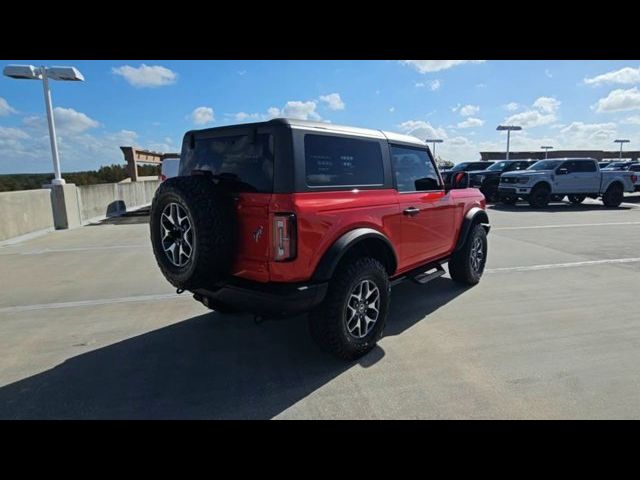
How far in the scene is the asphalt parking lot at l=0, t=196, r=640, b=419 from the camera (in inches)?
97.7

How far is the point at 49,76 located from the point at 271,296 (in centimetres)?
1245

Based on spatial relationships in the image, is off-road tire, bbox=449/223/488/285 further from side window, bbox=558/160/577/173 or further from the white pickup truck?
side window, bbox=558/160/577/173

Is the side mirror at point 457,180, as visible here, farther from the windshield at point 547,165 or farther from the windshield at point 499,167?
the windshield at point 499,167

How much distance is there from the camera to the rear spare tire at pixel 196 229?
2604 millimetres

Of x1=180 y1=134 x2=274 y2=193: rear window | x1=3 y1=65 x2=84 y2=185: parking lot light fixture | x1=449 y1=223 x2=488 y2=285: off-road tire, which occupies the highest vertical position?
x1=3 y1=65 x2=84 y2=185: parking lot light fixture

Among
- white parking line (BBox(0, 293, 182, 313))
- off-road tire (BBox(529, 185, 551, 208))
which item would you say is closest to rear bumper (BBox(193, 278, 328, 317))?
white parking line (BBox(0, 293, 182, 313))

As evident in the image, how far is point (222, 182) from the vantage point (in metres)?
2.86

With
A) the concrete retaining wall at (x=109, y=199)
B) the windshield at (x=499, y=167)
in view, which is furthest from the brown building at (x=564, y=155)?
the concrete retaining wall at (x=109, y=199)

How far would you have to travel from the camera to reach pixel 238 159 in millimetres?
2908

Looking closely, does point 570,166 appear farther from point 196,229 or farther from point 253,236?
point 196,229

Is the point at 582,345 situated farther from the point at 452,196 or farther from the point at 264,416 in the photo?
the point at 264,416

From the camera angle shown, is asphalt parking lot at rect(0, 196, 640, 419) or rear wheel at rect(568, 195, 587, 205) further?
rear wheel at rect(568, 195, 587, 205)

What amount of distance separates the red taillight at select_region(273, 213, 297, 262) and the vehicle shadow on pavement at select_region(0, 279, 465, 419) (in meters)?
1.02

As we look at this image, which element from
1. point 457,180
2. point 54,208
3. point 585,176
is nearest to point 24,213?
point 54,208
